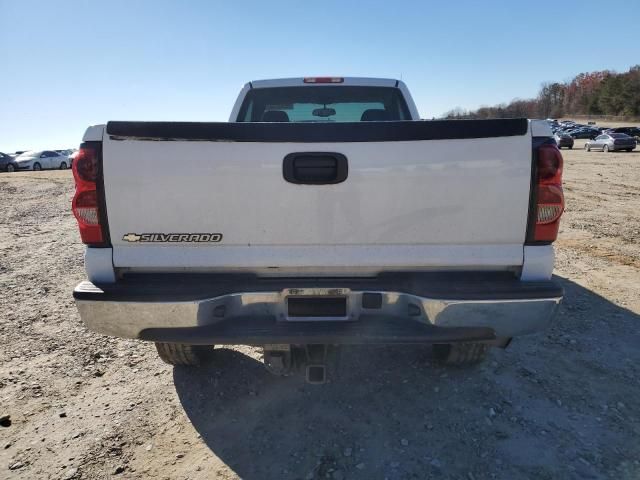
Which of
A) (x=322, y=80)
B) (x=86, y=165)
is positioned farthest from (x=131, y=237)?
(x=322, y=80)

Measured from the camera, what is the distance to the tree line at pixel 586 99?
7519cm

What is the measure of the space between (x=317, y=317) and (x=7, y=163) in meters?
37.5

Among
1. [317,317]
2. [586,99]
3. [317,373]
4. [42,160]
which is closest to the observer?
[317,317]

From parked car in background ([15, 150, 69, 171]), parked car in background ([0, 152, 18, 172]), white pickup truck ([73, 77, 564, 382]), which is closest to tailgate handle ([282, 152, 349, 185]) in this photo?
white pickup truck ([73, 77, 564, 382])

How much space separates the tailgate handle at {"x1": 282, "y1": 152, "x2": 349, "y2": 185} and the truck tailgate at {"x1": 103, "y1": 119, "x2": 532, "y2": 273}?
0.03 m

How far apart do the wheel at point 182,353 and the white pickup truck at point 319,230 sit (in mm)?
715

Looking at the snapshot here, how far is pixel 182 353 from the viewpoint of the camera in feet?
10.0

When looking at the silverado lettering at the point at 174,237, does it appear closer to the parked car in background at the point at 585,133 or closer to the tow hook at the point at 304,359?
the tow hook at the point at 304,359

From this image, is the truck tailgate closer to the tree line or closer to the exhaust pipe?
the exhaust pipe

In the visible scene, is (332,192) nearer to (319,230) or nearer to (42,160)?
(319,230)

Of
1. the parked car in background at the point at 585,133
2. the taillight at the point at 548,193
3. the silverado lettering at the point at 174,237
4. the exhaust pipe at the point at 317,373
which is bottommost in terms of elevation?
the parked car in background at the point at 585,133

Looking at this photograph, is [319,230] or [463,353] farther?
[463,353]

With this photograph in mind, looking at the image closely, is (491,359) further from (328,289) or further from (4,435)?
(4,435)

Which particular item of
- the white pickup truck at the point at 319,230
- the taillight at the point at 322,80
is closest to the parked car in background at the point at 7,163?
the taillight at the point at 322,80
